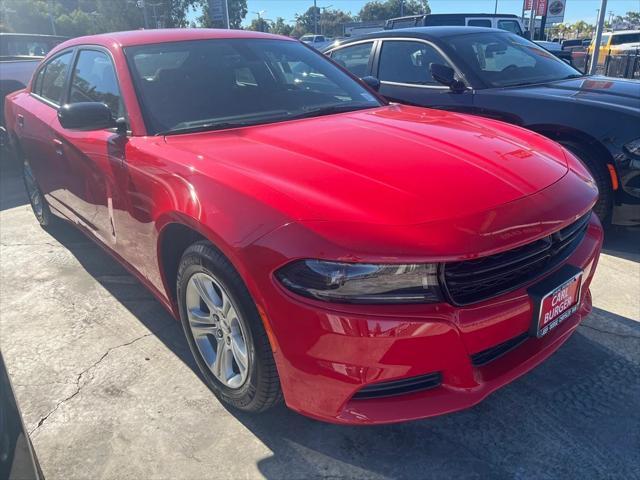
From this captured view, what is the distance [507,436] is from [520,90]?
312 centimetres

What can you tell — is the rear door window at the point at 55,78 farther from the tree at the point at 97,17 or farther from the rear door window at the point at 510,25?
the tree at the point at 97,17

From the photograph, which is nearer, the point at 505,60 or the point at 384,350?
the point at 384,350

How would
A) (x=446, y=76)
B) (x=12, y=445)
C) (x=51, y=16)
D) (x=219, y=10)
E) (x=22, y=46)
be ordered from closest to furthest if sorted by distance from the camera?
(x=12, y=445) < (x=446, y=76) < (x=22, y=46) < (x=219, y=10) < (x=51, y=16)

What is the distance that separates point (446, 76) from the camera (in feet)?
15.0

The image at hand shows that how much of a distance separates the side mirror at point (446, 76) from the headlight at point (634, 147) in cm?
142

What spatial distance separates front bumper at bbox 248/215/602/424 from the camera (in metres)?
1.72

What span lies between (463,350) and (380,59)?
4227 mm

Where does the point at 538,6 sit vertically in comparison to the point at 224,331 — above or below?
above

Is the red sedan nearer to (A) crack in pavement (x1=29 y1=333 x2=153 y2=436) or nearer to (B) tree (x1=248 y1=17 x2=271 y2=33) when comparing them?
(A) crack in pavement (x1=29 y1=333 x2=153 y2=436)

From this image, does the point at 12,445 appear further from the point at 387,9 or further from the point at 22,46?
the point at 387,9

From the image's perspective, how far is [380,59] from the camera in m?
5.40

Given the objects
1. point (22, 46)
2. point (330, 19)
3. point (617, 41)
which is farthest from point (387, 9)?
point (22, 46)

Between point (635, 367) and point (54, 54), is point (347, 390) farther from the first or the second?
point (54, 54)

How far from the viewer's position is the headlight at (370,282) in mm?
1738
